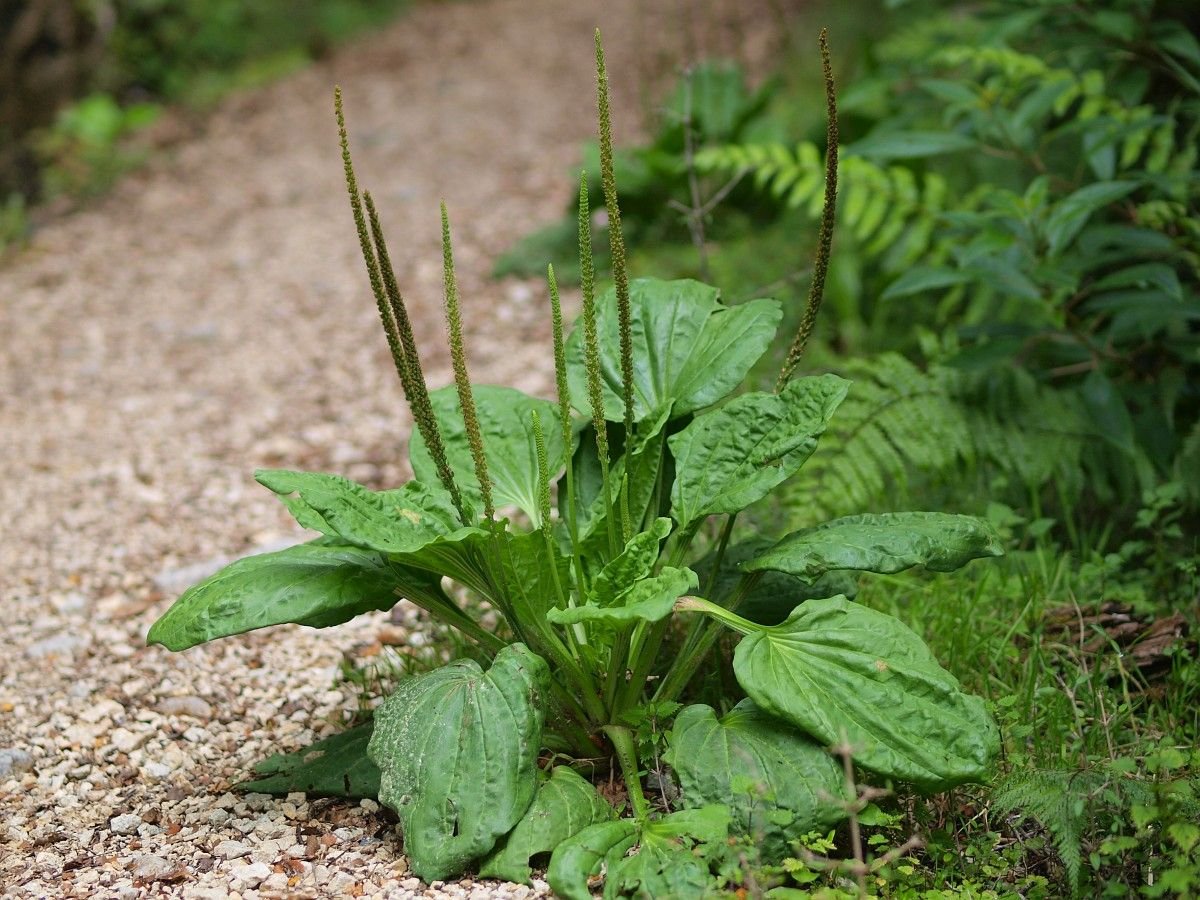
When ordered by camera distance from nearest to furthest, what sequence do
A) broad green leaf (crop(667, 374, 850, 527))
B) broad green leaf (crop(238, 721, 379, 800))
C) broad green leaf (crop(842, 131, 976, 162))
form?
broad green leaf (crop(667, 374, 850, 527)) → broad green leaf (crop(238, 721, 379, 800)) → broad green leaf (crop(842, 131, 976, 162))

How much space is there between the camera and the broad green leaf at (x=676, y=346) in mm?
2508

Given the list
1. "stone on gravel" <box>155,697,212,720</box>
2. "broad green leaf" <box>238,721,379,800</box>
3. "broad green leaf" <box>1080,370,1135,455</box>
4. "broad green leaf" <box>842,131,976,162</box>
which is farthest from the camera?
"broad green leaf" <box>842,131,976,162</box>

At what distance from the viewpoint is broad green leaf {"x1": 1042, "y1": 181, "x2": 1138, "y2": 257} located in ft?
9.73

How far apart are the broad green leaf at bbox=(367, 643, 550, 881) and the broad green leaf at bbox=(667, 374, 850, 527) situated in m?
0.49

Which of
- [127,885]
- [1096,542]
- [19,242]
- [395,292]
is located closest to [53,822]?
[127,885]

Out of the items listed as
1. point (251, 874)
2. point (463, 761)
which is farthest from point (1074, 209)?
point (251, 874)

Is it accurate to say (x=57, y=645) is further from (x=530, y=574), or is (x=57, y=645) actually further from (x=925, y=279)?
(x=925, y=279)

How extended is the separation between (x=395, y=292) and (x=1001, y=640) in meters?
1.61

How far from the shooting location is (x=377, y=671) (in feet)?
9.18

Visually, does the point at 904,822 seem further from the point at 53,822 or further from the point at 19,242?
the point at 19,242

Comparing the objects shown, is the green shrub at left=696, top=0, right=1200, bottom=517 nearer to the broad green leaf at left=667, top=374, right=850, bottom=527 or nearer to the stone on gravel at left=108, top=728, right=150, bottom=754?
the broad green leaf at left=667, top=374, right=850, bottom=527

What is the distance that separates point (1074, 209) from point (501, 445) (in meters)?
1.58

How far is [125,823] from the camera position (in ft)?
7.93

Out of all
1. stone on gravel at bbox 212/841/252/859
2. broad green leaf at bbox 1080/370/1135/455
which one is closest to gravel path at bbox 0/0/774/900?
stone on gravel at bbox 212/841/252/859
